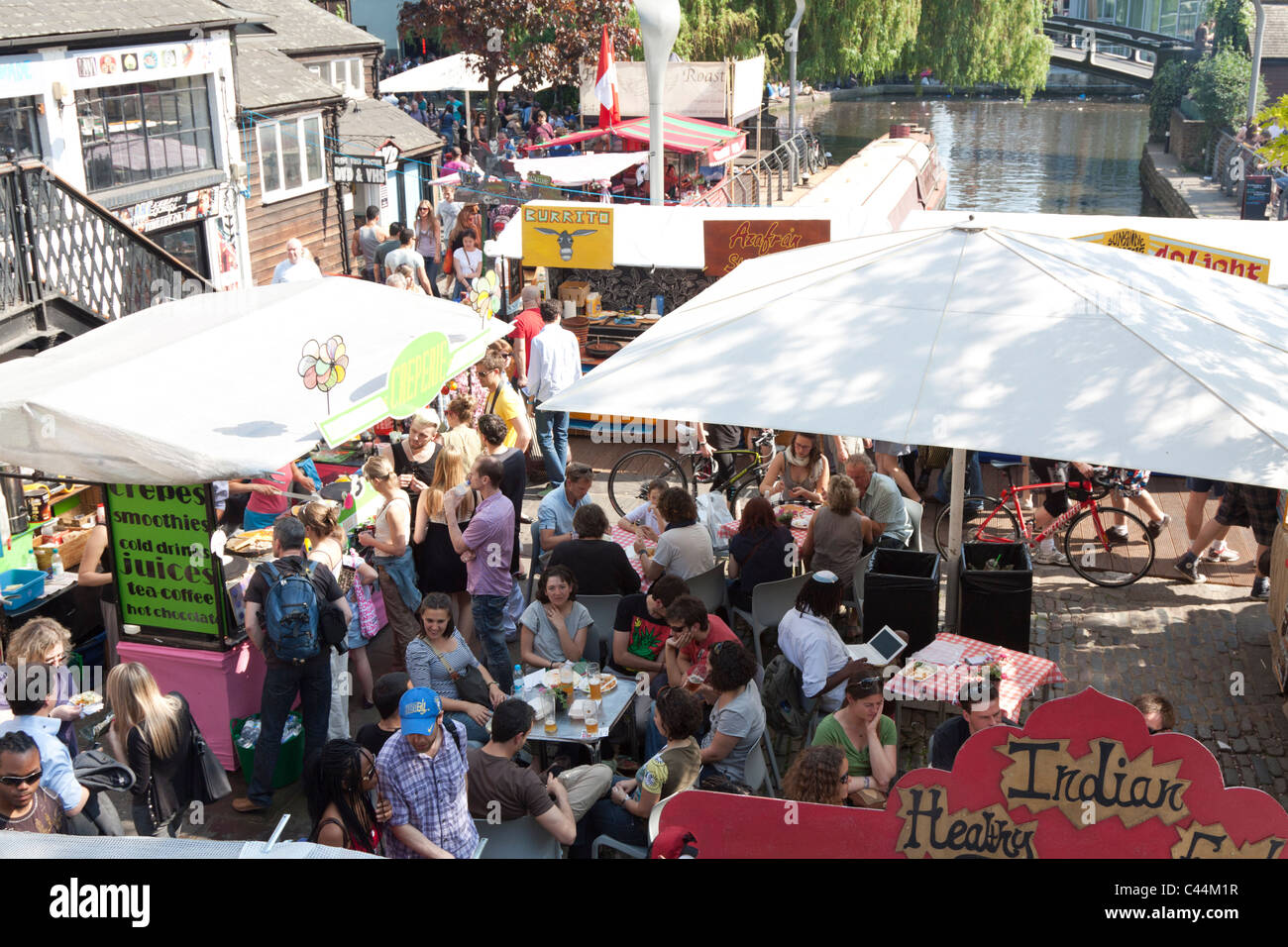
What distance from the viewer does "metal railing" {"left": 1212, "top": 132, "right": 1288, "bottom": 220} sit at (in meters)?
25.8

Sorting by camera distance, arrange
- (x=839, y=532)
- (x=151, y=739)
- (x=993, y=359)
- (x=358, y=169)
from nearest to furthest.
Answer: (x=151, y=739)
(x=993, y=359)
(x=839, y=532)
(x=358, y=169)

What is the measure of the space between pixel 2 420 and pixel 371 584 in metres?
2.70

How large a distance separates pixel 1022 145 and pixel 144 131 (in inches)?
1682

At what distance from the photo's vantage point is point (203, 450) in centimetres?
662

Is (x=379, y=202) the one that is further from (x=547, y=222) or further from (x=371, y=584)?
(x=371, y=584)

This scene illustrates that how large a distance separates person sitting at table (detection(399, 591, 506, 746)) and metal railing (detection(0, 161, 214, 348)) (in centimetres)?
616

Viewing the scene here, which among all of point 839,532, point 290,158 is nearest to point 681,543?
point 839,532

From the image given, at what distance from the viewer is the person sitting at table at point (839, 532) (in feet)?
27.1

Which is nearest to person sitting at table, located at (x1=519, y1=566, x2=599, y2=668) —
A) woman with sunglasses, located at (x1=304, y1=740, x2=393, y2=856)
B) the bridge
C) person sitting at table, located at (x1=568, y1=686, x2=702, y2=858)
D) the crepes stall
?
person sitting at table, located at (x1=568, y1=686, x2=702, y2=858)

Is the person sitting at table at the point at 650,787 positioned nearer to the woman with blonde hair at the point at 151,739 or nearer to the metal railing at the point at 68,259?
the woman with blonde hair at the point at 151,739

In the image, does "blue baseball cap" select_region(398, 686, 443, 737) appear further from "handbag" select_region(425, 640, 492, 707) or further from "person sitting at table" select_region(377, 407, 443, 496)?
"person sitting at table" select_region(377, 407, 443, 496)

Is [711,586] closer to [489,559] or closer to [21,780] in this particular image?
[489,559]

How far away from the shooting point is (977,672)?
6828mm
